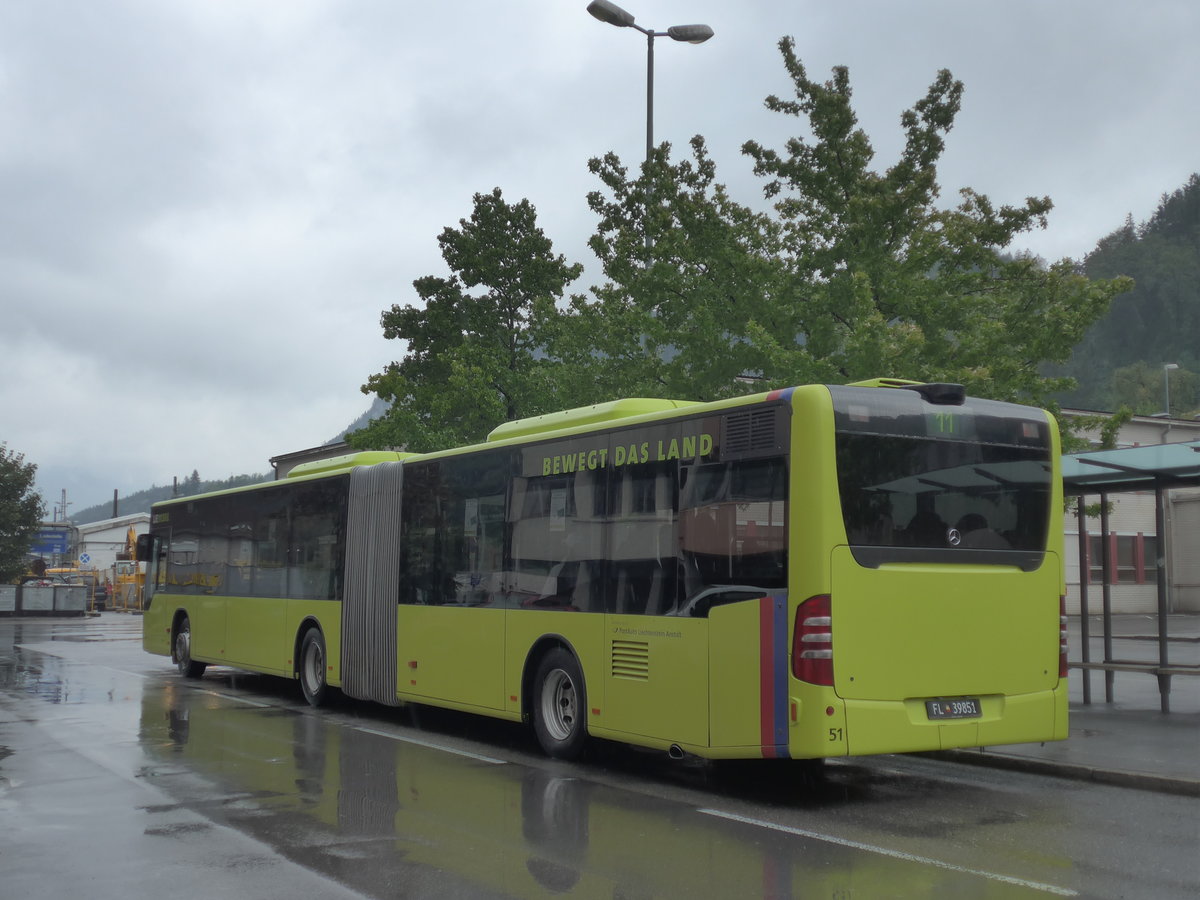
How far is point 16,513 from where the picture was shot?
→ 6303cm

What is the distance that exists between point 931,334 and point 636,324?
15.2ft

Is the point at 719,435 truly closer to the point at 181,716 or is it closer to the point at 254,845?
the point at 254,845

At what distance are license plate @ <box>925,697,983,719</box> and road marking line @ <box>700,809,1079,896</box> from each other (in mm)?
1597

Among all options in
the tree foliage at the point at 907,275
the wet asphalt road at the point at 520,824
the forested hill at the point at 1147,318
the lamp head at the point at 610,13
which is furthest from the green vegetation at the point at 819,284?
the forested hill at the point at 1147,318

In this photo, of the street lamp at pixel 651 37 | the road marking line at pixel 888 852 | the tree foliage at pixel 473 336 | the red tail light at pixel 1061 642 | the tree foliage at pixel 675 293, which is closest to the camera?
the road marking line at pixel 888 852

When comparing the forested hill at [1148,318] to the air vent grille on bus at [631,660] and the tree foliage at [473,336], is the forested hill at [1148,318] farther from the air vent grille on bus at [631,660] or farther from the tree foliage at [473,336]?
the air vent grille on bus at [631,660]

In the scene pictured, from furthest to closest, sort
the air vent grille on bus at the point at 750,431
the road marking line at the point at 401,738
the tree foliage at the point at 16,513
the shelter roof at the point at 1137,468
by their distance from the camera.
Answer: the tree foliage at the point at 16,513
the shelter roof at the point at 1137,468
the road marking line at the point at 401,738
the air vent grille on bus at the point at 750,431

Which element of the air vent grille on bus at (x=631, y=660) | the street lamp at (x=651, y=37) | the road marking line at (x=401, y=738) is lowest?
the road marking line at (x=401, y=738)

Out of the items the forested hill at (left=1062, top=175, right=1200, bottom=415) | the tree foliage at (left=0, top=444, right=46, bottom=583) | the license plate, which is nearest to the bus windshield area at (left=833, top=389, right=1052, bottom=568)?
the license plate

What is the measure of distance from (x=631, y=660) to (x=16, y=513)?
60.0 m

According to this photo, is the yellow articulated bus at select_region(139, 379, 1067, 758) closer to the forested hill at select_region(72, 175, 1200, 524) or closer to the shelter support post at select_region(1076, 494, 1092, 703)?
the shelter support post at select_region(1076, 494, 1092, 703)

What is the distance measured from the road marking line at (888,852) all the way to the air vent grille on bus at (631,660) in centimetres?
161

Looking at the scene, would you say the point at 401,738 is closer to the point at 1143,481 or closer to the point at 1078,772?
the point at 1078,772

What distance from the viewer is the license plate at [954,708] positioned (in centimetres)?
921
